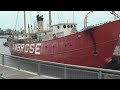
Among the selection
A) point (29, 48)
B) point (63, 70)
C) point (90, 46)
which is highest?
point (90, 46)

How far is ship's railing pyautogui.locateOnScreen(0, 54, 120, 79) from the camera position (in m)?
9.55

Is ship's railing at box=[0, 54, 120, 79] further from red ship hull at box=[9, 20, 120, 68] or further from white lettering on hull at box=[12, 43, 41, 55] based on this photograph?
white lettering on hull at box=[12, 43, 41, 55]

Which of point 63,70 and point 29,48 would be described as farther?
point 29,48

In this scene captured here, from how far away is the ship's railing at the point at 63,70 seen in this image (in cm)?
955

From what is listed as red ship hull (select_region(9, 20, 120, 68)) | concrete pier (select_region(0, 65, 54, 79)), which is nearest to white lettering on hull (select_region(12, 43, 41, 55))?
red ship hull (select_region(9, 20, 120, 68))

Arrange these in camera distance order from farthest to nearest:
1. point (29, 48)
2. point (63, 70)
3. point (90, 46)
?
point (29, 48), point (90, 46), point (63, 70)

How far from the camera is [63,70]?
11.3 m

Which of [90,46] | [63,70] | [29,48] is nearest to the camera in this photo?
[63,70]

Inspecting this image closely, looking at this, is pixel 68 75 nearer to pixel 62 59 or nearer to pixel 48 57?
pixel 62 59

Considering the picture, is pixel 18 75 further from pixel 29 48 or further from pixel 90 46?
pixel 29 48

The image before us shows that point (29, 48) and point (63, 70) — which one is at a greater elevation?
point (29, 48)

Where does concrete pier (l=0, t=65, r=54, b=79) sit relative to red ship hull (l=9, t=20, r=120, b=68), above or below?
below

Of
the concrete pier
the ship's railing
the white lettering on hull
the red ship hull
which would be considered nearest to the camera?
the ship's railing

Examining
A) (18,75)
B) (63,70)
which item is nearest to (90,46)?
(18,75)
